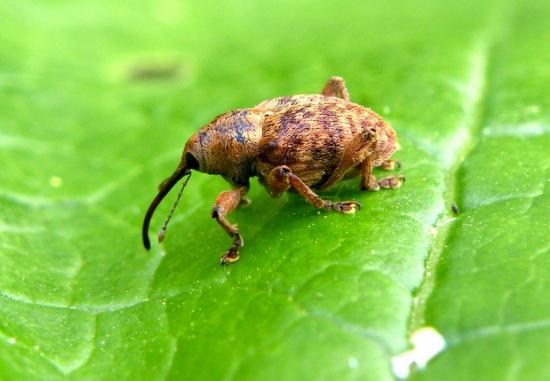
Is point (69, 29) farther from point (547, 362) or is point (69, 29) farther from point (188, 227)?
point (547, 362)

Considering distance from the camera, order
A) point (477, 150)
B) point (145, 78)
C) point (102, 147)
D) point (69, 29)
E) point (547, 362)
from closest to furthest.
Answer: point (547, 362) < point (477, 150) < point (102, 147) < point (145, 78) < point (69, 29)

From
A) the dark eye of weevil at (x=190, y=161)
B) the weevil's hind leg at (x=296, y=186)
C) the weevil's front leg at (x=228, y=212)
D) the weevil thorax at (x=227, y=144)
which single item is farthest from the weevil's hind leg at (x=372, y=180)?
the dark eye of weevil at (x=190, y=161)

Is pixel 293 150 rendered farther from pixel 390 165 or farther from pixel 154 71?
pixel 154 71

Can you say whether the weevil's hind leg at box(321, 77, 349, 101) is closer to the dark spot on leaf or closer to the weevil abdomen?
the weevil abdomen

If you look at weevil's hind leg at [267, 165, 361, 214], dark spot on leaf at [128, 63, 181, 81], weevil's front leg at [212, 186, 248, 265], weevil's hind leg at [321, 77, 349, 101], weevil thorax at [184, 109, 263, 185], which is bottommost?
dark spot on leaf at [128, 63, 181, 81]

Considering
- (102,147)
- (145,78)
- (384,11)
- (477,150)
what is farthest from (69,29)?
(477,150)

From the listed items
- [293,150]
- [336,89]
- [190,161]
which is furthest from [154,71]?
[293,150]

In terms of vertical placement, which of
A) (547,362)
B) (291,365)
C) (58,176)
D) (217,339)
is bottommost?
(58,176)

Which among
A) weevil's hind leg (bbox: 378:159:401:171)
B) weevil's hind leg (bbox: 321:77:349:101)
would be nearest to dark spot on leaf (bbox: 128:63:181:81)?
weevil's hind leg (bbox: 321:77:349:101)
